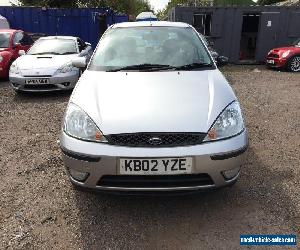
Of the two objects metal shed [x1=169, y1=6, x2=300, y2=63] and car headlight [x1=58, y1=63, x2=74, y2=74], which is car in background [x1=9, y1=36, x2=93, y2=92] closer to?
car headlight [x1=58, y1=63, x2=74, y2=74]

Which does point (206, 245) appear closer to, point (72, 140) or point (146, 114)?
point (146, 114)

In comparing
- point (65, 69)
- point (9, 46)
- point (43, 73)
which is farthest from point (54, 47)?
point (9, 46)

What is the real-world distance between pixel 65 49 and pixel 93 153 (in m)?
6.63

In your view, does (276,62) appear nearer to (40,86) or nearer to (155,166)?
(40,86)

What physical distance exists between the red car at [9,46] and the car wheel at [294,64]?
9.28 metres

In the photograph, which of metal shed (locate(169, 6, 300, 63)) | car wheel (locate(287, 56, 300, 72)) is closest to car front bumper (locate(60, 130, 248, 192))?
car wheel (locate(287, 56, 300, 72))

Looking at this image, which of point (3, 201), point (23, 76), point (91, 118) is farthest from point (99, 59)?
point (23, 76)

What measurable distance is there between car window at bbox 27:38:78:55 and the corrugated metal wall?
762 centimetres

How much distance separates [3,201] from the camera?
328 centimetres

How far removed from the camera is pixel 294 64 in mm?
12961

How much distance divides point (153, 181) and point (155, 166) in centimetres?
13

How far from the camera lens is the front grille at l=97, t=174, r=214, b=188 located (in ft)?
8.71

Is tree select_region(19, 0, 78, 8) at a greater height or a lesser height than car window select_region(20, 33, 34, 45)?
greater

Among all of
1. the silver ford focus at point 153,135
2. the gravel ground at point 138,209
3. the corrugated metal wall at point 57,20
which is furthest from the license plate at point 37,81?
the corrugated metal wall at point 57,20
